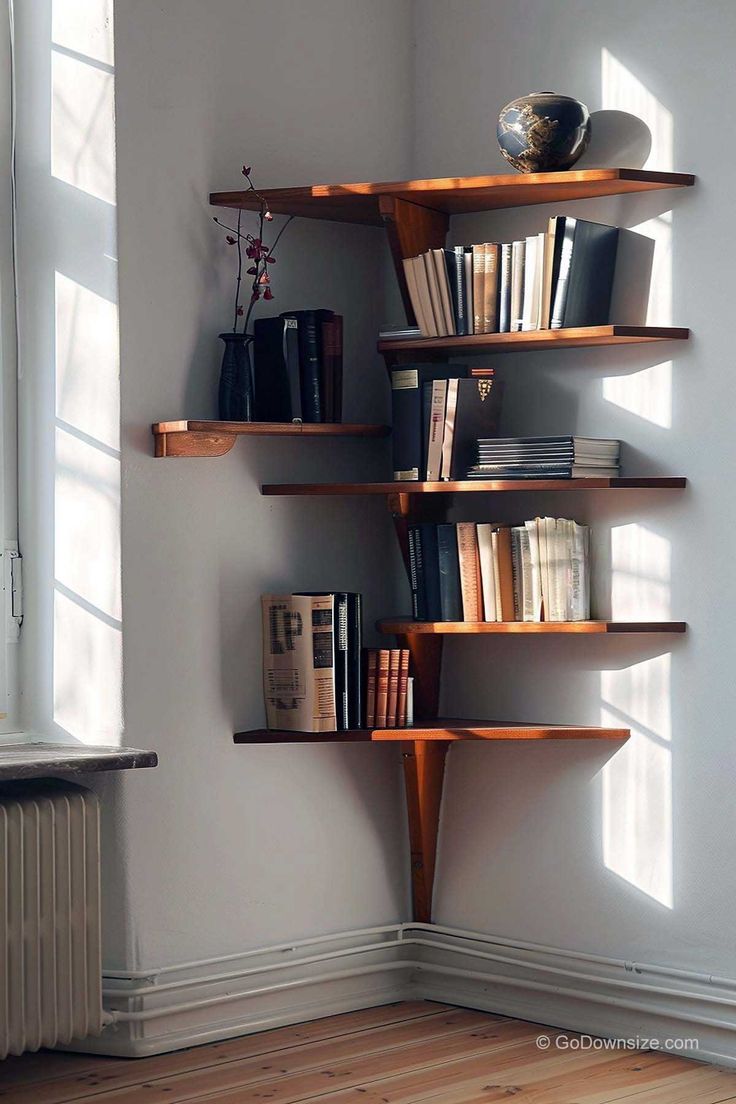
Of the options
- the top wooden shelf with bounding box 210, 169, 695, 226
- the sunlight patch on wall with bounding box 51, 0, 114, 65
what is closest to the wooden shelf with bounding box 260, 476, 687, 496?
the top wooden shelf with bounding box 210, 169, 695, 226

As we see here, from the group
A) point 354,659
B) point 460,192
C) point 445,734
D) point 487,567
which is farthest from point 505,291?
point 445,734

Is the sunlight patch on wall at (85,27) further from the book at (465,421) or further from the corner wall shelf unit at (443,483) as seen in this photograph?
the book at (465,421)

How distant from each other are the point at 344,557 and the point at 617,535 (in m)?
0.74

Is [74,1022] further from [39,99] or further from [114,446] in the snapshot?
[39,99]

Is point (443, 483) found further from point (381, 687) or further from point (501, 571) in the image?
point (381, 687)

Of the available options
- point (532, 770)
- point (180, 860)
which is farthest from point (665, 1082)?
point (180, 860)

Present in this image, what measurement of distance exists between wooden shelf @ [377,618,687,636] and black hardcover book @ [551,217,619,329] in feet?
2.31

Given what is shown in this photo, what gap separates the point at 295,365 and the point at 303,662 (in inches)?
28.6

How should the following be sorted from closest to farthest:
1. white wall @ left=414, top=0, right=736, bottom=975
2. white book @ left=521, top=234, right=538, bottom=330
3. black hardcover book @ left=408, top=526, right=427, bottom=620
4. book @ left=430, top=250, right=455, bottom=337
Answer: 1. white wall @ left=414, top=0, right=736, bottom=975
2. white book @ left=521, top=234, right=538, bottom=330
3. book @ left=430, top=250, right=455, bottom=337
4. black hardcover book @ left=408, top=526, right=427, bottom=620

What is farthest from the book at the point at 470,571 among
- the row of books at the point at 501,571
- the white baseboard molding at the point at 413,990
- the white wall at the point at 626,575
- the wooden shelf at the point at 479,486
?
the white baseboard molding at the point at 413,990

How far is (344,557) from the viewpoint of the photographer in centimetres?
366

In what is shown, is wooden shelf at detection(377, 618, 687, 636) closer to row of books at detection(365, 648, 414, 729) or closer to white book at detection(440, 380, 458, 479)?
row of books at detection(365, 648, 414, 729)

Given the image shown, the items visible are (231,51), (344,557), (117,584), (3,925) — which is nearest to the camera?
(3,925)

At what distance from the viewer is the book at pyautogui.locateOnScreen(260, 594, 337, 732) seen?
3.36 m
